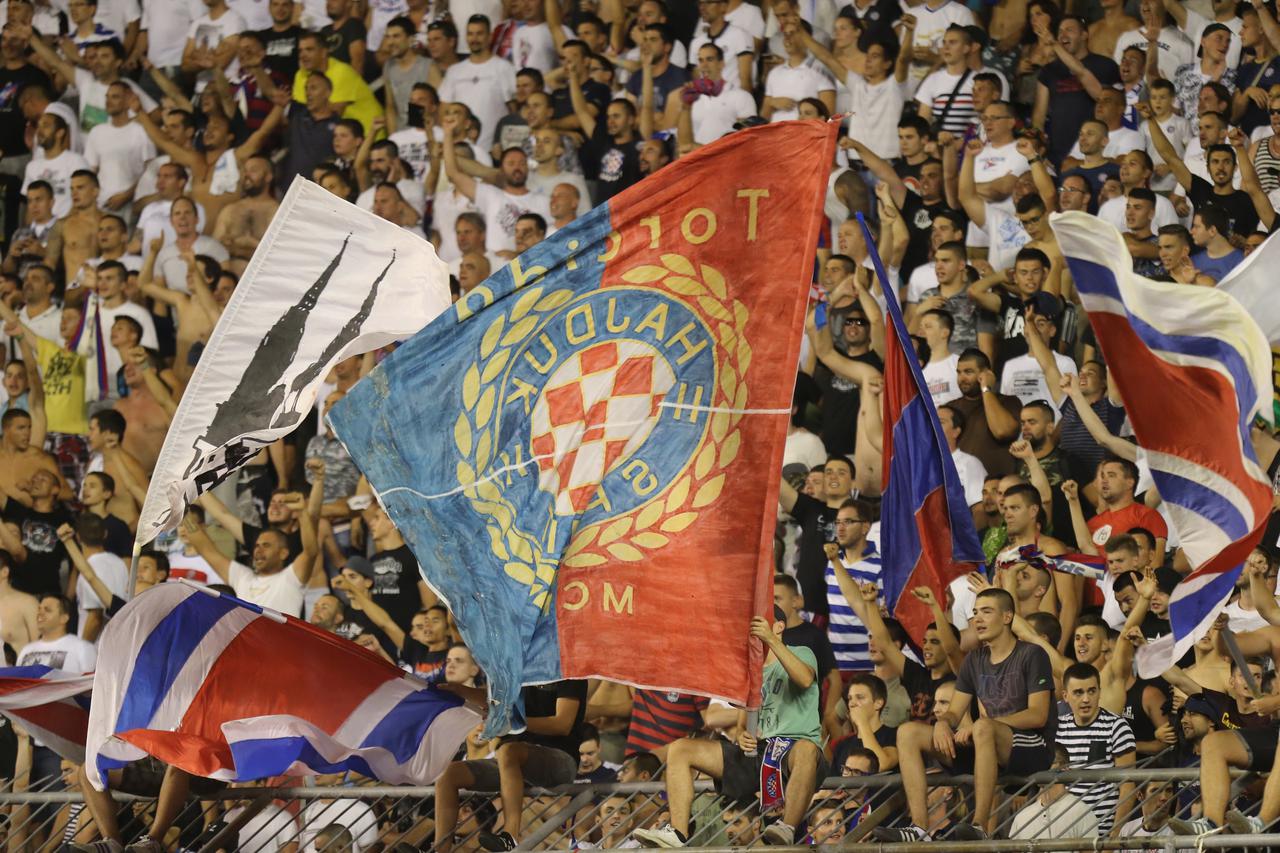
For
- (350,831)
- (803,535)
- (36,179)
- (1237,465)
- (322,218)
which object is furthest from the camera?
(36,179)

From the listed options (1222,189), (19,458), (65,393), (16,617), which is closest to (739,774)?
(1222,189)

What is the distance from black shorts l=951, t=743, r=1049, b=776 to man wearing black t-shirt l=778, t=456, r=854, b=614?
2363mm

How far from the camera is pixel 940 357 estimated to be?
1327cm

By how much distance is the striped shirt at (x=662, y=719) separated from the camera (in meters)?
11.4

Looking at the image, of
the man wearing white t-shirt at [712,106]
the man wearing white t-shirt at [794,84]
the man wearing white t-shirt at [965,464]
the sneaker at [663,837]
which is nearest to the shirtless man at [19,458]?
the man wearing white t-shirt at [712,106]

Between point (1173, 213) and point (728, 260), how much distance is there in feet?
16.7

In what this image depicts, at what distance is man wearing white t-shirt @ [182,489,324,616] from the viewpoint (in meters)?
13.9

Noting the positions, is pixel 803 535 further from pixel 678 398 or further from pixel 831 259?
pixel 678 398

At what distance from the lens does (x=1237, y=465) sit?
8688 millimetres

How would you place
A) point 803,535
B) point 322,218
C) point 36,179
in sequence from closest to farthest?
point 322,218, point 803,535, point 36,179

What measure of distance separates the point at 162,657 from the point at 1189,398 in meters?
4.97

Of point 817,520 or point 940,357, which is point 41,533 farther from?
point 940,357

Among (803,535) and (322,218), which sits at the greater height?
(322,218)

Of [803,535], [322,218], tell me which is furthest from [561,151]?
[322,218]
